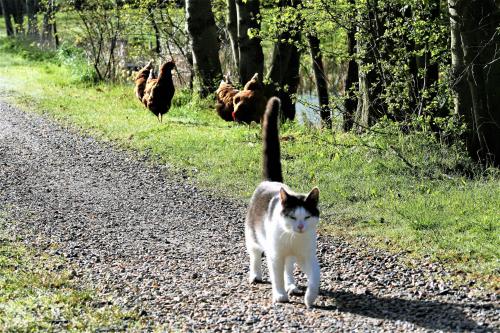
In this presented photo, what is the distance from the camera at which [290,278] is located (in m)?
6.71

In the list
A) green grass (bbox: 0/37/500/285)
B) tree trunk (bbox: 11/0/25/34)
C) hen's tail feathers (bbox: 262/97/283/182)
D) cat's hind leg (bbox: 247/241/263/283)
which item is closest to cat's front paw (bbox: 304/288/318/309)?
cat's hind leg (bbox: 247/241/263/283)

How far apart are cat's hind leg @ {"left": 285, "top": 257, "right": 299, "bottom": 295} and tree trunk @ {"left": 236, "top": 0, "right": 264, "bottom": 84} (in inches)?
403

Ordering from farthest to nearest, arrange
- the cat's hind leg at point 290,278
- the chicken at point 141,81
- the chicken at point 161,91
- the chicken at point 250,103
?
the chicken at point 141,81 → the chicken at point 161,91 → the chicken at point 250,103 → the cat's hind leg at point 290,278

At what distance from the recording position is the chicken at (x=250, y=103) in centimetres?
1352

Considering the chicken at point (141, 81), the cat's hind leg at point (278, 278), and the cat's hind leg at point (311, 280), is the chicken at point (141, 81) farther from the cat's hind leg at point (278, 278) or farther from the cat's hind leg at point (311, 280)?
the cat's hind leg at point (311, 280)

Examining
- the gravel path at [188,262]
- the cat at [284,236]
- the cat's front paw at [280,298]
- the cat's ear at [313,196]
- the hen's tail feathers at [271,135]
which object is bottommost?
the gravel path at [188,262]

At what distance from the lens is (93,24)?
22.2 meters

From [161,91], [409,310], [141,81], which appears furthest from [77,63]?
[409,310]

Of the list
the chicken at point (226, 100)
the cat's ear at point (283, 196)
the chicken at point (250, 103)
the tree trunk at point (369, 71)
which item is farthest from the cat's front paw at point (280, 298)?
the chicken at point (226, 100)

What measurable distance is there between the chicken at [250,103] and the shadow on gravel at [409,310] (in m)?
7.16

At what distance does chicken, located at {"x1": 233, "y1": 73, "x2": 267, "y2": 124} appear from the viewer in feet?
44.4

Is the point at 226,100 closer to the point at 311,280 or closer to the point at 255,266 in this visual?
the point at 255,266

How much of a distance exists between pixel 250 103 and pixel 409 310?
7.75 metres

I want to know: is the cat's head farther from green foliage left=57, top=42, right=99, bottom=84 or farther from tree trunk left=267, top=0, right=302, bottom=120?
green foliage left=57, top=42, right=99, bottom=84
